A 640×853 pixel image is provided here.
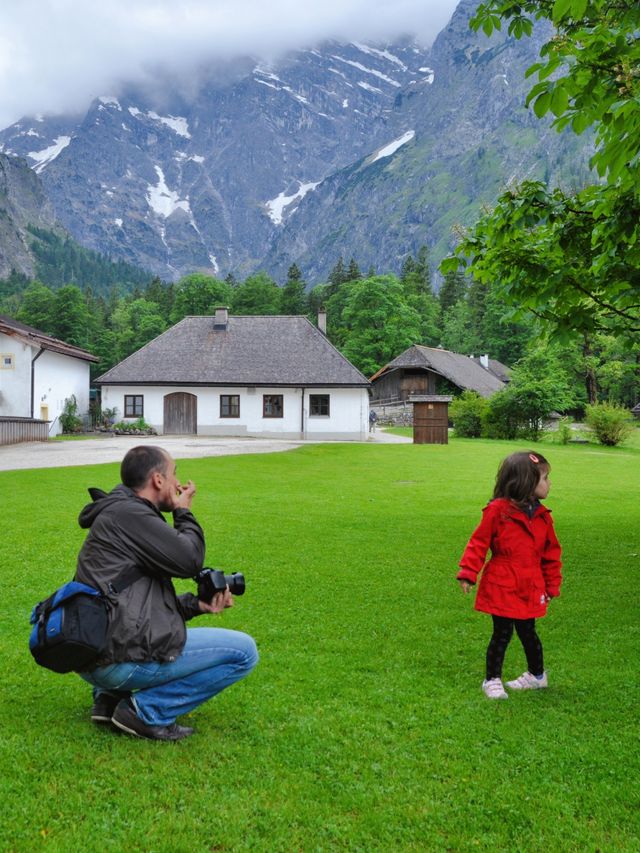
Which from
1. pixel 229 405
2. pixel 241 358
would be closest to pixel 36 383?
pixel 229 405

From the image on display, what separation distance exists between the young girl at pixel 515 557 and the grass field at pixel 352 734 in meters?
0.41

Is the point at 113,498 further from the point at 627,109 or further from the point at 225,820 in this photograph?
the point at 627,109

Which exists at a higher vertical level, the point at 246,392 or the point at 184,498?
the point at 246,392

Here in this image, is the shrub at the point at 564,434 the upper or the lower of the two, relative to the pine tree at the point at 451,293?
lower

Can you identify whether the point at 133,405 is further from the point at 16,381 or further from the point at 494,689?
the point at 494,689

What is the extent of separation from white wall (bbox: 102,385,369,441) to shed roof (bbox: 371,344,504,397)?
22.4 metres

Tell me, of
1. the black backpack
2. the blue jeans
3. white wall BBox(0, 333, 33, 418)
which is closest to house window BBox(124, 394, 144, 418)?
white wall BBox(0, 333, 33, 418)

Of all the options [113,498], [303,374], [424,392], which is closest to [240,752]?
[113,498]

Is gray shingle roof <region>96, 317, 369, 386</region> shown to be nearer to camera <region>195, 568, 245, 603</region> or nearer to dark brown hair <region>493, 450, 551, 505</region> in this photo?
dark brown hair <region>493, 450, 551, 505</region>

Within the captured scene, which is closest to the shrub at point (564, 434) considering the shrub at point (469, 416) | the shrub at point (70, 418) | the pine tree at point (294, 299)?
the shrub at point (469, 416)

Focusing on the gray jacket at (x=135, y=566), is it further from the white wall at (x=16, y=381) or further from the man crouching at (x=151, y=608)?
the white wall at (x=16, y=381)

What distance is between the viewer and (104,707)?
4.30 metres

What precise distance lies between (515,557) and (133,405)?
40.6 metres

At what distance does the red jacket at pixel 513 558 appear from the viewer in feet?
16.1
